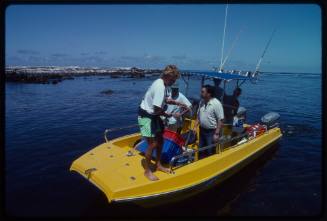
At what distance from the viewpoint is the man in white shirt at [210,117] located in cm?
616

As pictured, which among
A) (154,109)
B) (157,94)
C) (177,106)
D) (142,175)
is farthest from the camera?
(177,106)

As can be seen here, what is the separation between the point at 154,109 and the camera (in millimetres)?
4941

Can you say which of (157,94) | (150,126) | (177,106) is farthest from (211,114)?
(157,94)

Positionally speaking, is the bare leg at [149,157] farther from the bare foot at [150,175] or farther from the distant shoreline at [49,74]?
the distant shoreline at [49,74]

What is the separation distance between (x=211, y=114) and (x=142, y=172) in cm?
203

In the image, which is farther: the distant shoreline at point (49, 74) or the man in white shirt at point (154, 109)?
the distant shoreline at point (49, 74)

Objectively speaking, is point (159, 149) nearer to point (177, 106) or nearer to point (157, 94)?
point (157, 94)

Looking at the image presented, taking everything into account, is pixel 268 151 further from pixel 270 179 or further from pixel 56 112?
pixel 56 112

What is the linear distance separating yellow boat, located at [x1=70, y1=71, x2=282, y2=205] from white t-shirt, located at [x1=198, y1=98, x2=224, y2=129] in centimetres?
52

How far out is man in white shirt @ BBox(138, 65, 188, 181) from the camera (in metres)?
4.85

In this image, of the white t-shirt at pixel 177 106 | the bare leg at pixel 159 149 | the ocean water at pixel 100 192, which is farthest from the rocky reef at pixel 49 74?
the bare leg at pixel 159 149

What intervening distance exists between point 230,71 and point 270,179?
340cm

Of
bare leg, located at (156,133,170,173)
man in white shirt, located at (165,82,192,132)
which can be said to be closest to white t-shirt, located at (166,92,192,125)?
man in white shirt, located at (165,82,192,132)

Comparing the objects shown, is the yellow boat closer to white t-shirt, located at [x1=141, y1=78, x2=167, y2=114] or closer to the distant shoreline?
white t-shirt, located at [x1=141, y1=78, x2=167, y2=114]
